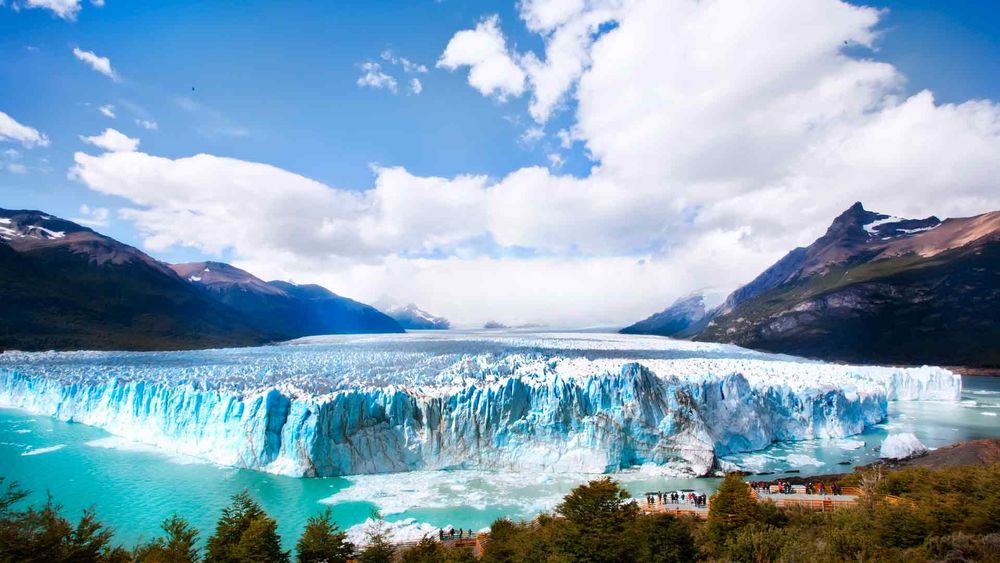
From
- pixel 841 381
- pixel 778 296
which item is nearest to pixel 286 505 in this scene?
pixel 841 381

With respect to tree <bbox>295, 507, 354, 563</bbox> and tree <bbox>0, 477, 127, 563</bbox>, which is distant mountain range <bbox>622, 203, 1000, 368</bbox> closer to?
tree <bbox>295, 507, 354, 563</bbox>

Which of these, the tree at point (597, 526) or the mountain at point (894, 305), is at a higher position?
the mountain at point (894, 305)

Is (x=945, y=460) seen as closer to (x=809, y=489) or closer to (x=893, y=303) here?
(x=809, y=489)

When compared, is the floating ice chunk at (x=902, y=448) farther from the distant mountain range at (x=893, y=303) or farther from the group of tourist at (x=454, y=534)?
the distant mountain range at (x=893, y=303)

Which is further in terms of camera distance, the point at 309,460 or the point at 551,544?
the point at 309,460

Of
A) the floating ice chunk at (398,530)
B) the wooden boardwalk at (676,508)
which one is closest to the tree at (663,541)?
the wooden boardwalk at (676,508)

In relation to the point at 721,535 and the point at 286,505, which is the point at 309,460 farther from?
the point at 721,535
